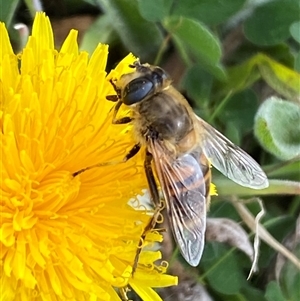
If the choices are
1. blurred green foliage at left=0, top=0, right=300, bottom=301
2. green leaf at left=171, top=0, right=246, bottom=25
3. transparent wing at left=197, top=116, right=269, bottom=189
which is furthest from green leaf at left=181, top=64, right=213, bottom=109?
transparent wing at left=197, top=116, right=269, bottom=189

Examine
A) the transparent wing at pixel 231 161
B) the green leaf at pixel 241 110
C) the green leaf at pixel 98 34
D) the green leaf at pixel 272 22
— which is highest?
the green leaf at pixel 98 34

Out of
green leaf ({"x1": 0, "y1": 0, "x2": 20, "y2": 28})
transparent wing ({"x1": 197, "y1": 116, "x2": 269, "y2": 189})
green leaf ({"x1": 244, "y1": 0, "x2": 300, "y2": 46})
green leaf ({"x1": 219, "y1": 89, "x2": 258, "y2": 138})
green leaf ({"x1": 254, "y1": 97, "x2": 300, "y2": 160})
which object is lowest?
green leaf ({"x1": 219, "y1": 89, "x2": 258, "y2": 138})

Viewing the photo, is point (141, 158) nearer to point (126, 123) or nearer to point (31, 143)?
point (126, 123)

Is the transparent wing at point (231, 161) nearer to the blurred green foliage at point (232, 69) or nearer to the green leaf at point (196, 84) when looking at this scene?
the blurred green foliage at point (232, 69)

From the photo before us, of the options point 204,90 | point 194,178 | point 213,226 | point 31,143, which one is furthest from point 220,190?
point 31,143

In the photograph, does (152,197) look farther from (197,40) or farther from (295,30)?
(295,30)

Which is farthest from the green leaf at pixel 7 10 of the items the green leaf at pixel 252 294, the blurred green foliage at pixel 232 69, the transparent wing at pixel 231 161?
the green leaf at pixel 252 294

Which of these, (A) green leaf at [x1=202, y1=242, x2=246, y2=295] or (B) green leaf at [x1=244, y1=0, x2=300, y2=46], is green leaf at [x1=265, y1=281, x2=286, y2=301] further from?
(B) green leaf at [x1=244, y1=0, x2=300, y2=46]
